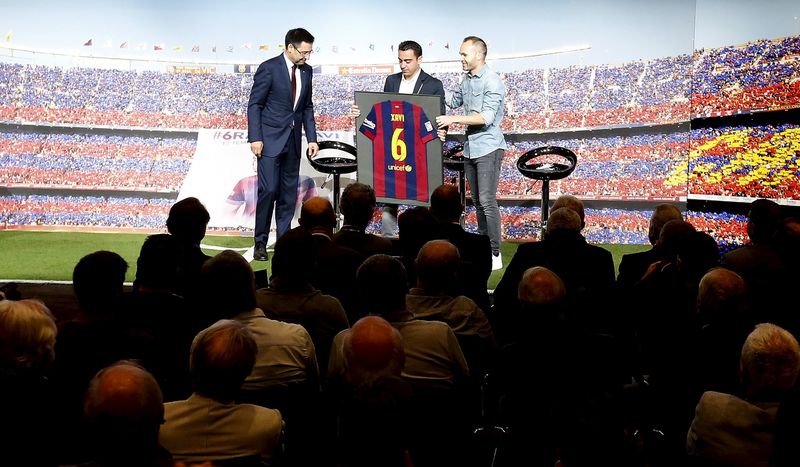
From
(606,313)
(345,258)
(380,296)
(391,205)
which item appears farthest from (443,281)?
(391,205)

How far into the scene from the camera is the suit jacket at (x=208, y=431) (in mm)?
2387

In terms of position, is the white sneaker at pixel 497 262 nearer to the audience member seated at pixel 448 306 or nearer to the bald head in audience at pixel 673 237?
the bald head in audience at pixel 673 237

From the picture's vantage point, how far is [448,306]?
358 cm

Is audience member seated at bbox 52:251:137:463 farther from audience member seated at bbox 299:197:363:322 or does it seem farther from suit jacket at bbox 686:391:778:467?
suit jacket at bbox 686:391:778:467

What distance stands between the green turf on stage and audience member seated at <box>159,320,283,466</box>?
14.9 ft

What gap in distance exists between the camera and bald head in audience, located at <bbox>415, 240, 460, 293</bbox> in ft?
11.7

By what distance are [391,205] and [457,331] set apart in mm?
4081

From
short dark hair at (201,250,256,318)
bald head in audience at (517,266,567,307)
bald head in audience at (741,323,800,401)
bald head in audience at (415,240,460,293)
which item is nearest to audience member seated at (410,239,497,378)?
bald head in audience at (415,240,460,293)

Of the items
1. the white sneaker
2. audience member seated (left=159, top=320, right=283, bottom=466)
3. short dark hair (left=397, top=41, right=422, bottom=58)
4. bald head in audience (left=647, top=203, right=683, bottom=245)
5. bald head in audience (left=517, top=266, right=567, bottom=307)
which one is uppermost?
short dark hair (left=397, top=41, right=422, bottom=58)

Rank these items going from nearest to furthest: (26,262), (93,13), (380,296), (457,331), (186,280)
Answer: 1. (380,296)
2. (457,331)
3. (186,280)
4. (26,262)
5. (93,13)

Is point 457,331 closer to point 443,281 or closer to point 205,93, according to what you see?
point 443,281

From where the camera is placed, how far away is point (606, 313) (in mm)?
4238

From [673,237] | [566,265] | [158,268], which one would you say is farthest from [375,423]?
[673,237]

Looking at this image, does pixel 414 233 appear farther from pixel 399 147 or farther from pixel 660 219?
pixel 399 147
